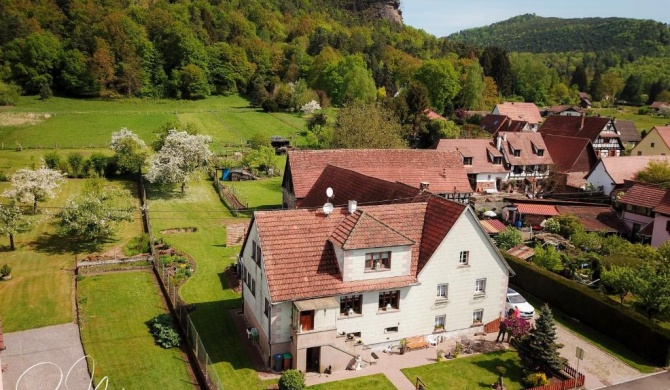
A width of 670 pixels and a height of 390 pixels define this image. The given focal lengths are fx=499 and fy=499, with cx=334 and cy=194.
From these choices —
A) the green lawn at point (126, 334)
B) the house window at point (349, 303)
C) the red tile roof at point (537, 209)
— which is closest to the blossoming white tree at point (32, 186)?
the green lawn at point (126, 334)

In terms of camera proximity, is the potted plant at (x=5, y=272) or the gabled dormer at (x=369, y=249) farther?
the potted plant at (x=5, y=272)

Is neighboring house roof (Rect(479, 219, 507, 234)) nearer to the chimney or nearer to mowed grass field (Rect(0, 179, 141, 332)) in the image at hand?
the chimney

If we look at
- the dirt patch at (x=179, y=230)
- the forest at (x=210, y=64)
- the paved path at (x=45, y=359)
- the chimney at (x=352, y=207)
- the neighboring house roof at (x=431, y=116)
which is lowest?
the paved path at (x=45, y=359)

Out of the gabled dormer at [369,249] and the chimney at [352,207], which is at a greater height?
the chimney at [352,207]

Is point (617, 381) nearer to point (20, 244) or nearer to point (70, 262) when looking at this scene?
point (70, 262)

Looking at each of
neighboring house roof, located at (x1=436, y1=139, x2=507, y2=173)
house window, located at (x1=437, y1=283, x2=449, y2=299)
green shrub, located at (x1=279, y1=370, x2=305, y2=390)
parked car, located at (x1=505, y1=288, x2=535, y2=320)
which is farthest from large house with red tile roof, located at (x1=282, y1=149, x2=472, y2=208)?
green shrub, located at (x1=279, y1=370, x2=305, y2=390)

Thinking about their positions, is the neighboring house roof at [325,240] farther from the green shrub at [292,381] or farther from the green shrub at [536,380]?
the green shrub at [536,380]
